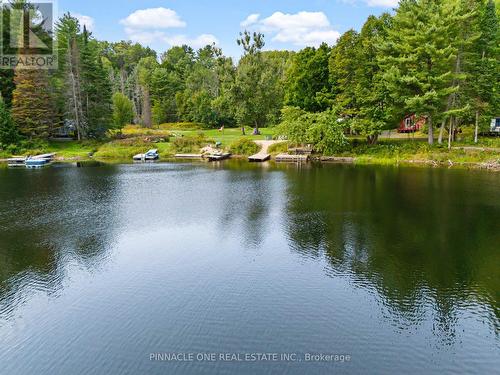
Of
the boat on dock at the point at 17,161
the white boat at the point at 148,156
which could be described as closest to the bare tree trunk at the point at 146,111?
the white boat at the point at 148,156

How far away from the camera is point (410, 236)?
2262cm

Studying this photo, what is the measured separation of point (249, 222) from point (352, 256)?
795 centimetres

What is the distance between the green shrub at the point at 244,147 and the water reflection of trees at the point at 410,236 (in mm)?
22493

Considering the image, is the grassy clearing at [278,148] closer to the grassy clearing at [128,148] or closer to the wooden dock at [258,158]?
the wooden dock at [258,158]

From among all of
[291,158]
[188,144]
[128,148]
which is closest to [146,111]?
[128,148]

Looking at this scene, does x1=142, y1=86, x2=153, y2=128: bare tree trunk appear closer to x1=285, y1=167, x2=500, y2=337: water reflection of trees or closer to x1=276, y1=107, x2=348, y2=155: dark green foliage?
x1=276, y1=107, x2=348, y2=155: dark green foliage

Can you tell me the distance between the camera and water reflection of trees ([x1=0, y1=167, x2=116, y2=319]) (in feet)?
58.0

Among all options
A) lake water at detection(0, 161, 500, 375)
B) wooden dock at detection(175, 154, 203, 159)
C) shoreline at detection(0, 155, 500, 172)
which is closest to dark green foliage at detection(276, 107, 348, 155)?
shoreline at detection(0, 155, 500, 172)

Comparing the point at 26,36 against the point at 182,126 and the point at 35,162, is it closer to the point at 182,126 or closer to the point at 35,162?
the point at 35,162

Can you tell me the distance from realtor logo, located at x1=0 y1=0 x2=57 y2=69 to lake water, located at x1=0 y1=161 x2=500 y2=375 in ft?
124

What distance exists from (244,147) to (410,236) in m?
40.8

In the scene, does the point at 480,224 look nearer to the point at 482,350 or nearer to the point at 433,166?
the point at 482,350

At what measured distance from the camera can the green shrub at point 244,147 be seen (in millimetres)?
60725

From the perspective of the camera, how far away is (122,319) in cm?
1444
